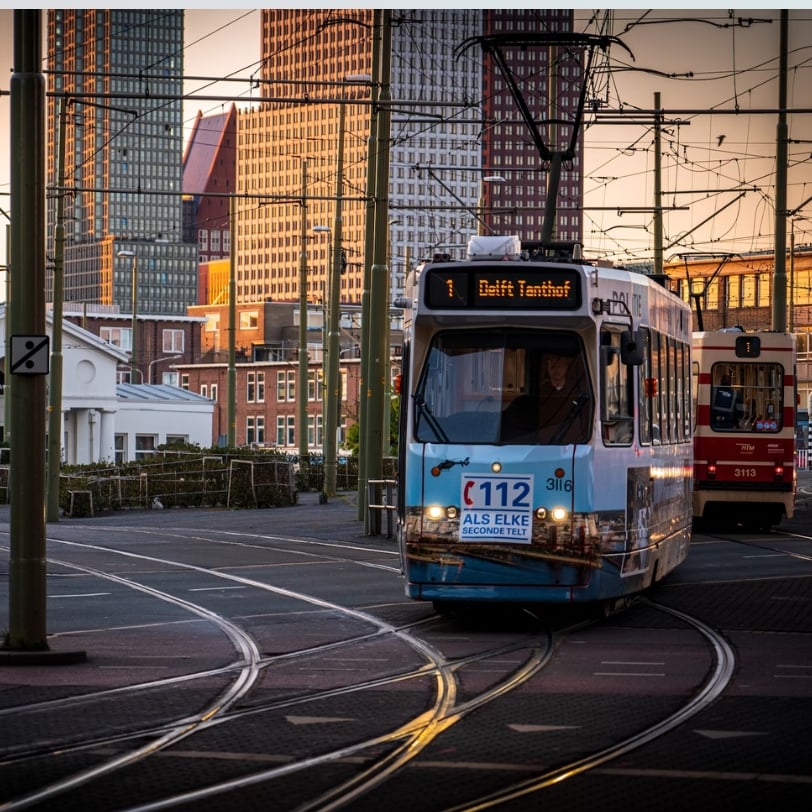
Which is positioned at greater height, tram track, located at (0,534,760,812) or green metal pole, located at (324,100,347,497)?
green metal pole, located at (324,100,347,497)

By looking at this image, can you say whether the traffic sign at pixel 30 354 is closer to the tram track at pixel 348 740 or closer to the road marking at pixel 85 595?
the tram track at pixel 348 740

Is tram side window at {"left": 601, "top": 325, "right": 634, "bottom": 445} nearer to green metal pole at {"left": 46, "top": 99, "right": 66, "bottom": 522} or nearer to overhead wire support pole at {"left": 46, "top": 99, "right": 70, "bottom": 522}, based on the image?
overhead wire support pole at {"left": 46, "top": 99, "right": 70, "bottom": 522}

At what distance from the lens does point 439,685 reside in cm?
1253

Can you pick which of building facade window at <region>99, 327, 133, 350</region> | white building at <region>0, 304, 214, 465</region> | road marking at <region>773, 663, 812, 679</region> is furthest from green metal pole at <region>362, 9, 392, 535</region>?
building facade window at <region>99, 327, 133, 350</region>

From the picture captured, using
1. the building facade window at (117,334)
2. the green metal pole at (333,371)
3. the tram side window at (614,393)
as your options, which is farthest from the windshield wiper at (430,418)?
the building facade window at (117,334)

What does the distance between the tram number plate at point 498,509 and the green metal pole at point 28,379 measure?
3.65 metres

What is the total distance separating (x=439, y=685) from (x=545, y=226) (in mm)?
18367

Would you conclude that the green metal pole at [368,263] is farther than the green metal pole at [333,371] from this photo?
No

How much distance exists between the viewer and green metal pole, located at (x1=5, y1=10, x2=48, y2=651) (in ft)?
45.8

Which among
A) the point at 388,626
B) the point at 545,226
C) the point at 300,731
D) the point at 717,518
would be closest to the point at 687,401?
the point at 388,626

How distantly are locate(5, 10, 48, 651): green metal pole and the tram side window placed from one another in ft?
15.9

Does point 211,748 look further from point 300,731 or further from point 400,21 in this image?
point 400,21

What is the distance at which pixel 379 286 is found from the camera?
106ft

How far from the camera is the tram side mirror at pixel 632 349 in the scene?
16266 millimetres
